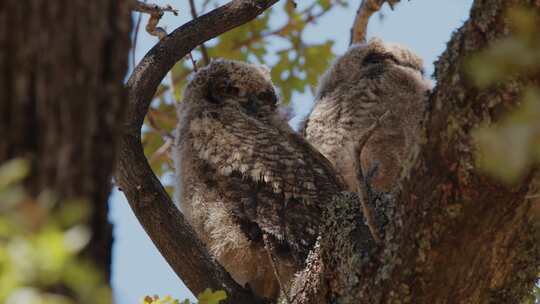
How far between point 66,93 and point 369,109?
3994mm

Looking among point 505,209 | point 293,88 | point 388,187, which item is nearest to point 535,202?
point 505,209

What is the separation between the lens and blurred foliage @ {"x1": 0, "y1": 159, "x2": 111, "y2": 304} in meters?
1.35

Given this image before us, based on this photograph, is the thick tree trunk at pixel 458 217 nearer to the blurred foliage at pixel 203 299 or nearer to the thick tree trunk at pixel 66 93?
the blurred foliage at pixel 203 299

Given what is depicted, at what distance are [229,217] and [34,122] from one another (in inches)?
119

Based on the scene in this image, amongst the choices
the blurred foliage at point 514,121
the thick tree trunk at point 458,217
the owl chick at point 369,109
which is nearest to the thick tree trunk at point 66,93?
the blurred foliage at point 514,121

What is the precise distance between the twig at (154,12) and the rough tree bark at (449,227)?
1.86 meters

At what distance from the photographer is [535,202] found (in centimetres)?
291

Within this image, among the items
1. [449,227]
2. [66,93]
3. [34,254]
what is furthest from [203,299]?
[34,254]

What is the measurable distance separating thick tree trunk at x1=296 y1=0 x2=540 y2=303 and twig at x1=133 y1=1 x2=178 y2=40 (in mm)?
2209

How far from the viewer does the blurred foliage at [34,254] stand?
1.35 meters

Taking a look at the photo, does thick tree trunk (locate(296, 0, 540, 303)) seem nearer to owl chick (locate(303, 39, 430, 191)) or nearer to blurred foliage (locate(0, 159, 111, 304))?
blurred foliage (locate(0, 159, 111, 304))

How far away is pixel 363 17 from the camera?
671 centimetres

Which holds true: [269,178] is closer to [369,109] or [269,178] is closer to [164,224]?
[164,224]

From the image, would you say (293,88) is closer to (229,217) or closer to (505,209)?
(229,217)
